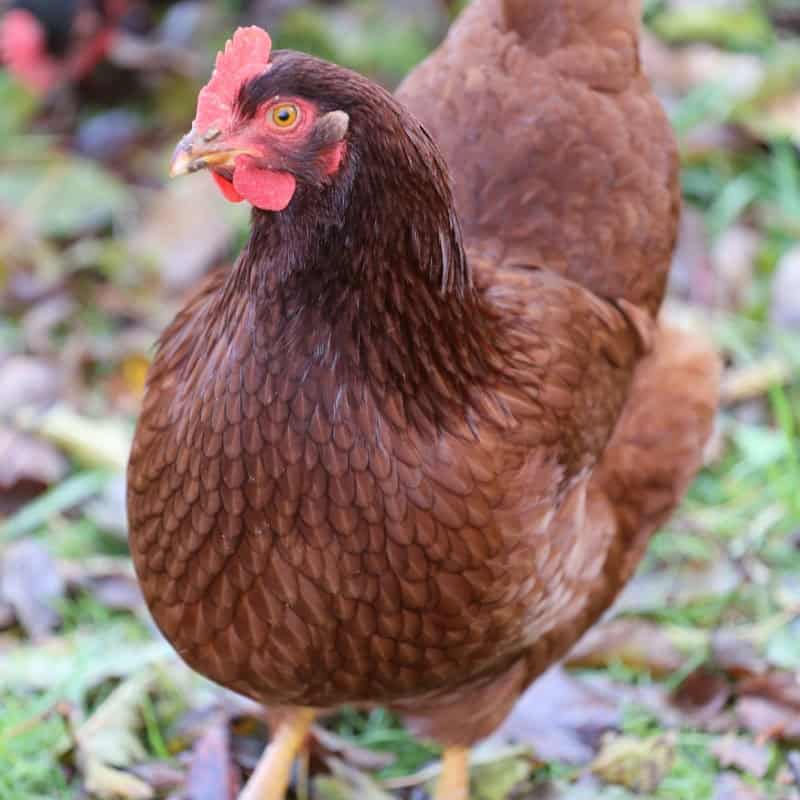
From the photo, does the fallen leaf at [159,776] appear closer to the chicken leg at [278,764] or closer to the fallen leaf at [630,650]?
the chicken leg at [278,764]

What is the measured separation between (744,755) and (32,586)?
1.38m

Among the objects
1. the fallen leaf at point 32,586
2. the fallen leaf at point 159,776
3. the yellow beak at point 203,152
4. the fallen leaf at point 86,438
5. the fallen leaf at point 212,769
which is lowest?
the fallen leaf at point 159,776

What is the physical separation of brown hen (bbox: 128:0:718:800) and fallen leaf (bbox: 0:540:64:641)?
0.60 meters

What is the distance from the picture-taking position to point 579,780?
262cm

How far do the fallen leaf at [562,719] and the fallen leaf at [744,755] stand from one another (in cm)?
19

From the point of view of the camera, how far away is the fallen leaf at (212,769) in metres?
2.53

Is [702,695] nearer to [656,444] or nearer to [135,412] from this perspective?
[656,444]

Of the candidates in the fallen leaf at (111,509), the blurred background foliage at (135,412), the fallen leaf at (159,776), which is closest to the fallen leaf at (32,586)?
the blurred background foliage at (135,412)

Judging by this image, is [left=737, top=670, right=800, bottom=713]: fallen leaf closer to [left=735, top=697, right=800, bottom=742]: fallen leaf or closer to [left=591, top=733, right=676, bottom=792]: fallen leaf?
[left=735, top=697, right=800, bottom=742]: fallen leaf

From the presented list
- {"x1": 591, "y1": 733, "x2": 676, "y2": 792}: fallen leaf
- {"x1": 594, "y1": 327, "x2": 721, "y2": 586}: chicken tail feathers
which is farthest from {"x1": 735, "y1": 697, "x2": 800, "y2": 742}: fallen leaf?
{"x1": 594, "y1": 327, "x2": 721, "y2": 586}: chicken tail feathers

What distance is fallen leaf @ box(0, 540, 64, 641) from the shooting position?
9.46ft

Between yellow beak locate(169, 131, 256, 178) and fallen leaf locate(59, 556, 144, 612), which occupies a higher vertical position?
yellow beak locate(169, 131, 256, 178)

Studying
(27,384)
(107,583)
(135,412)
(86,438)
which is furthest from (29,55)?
(107,583)

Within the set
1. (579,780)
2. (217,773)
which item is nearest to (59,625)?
(217,773)
